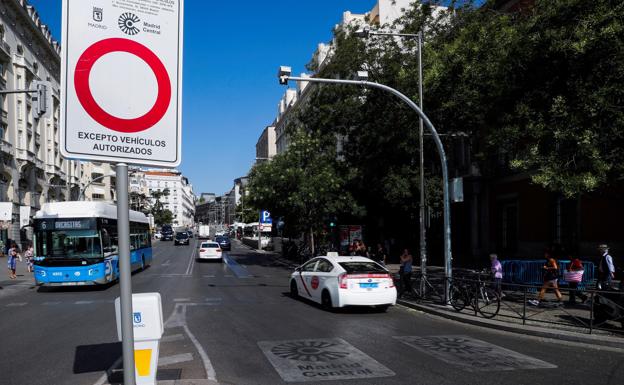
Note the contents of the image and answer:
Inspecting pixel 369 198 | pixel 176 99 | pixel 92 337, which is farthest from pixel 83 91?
pixel 369 198

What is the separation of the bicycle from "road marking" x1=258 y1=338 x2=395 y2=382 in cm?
459

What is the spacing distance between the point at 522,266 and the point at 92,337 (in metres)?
13.6

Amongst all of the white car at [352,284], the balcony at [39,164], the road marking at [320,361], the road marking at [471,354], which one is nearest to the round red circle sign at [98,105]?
the road marking at [320,361]

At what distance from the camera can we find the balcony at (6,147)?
40.9 m

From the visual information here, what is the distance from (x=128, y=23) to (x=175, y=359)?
5.95 meters

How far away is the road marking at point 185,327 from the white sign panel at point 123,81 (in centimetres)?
437

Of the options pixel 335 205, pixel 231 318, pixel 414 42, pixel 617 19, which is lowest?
pixel 231 318

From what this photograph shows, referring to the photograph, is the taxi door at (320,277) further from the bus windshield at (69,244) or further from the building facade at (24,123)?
the building facade at (24,123)

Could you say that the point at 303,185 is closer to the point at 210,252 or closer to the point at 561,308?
the point at 210,252

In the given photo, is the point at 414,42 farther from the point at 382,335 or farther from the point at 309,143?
the point at 382,335

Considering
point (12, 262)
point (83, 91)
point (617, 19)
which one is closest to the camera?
point (83, 91)

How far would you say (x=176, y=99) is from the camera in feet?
10.4

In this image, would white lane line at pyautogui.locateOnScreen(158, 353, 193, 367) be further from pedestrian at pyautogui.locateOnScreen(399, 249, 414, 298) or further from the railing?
pedestrian at pyautogui.locateOnScreen(399, 249, 414, 298)

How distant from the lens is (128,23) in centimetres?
305
